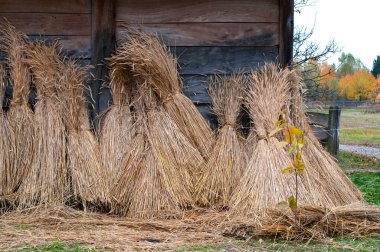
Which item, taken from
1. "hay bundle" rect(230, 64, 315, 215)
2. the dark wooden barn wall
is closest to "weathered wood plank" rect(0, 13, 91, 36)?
the dark wooden barn wall

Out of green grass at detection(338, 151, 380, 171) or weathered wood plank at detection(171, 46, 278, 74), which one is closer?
weathered wood plank at detection(171, 46, 278, 74)

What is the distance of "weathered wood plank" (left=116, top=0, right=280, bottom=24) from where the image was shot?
527cm

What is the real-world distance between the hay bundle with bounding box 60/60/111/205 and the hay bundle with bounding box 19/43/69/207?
75 millimetres

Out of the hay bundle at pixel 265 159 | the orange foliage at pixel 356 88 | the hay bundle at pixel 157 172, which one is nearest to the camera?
the hay bundle at pixel 265 159

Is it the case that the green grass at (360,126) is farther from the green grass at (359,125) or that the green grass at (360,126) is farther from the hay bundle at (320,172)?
the hay bundle at (320,172)

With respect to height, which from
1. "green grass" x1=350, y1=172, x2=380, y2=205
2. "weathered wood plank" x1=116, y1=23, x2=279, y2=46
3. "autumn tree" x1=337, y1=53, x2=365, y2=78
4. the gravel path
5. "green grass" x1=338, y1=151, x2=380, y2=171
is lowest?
"green grass" x1=338, y1=151, x2=380, y2=171

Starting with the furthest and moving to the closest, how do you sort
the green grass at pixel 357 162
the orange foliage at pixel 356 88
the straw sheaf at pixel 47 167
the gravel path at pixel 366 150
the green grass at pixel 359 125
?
the orange foliage at pixel 356 88 → the green grass at pixel 359 125 → the gravel path at pixel 366 150 → the green grass at pixel 357 162 → the straw sheaf at pixel 47 167

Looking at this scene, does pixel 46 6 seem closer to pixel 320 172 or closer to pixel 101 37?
pixel 101 37

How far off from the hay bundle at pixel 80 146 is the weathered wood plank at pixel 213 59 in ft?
3.12

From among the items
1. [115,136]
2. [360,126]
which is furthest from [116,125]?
[360,126]

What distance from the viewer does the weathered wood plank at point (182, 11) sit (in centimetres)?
527

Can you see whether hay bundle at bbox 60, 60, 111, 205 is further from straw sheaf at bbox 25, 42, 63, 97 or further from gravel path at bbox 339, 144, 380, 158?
gravel path at bbox 339, 144, 380, 158

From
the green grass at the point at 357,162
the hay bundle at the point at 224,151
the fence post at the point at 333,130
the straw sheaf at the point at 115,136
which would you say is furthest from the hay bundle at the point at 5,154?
the green grass at the point at 357,162

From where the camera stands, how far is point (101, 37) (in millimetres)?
5246
